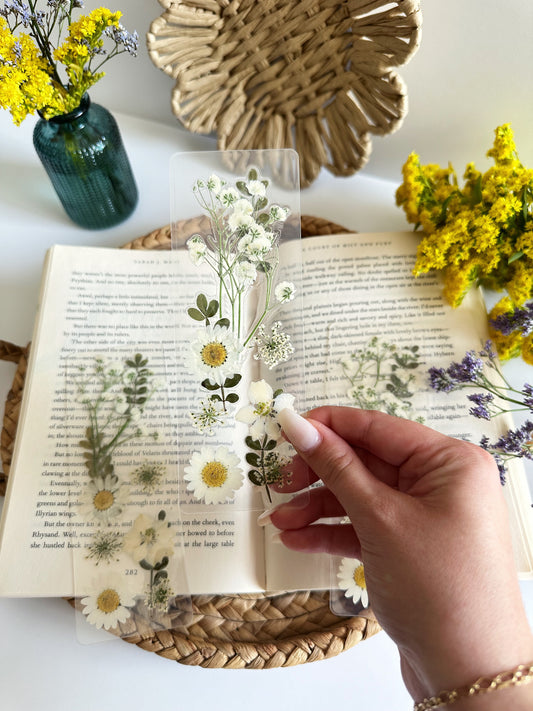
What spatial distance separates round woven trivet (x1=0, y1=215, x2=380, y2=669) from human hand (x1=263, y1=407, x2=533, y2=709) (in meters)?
0.09

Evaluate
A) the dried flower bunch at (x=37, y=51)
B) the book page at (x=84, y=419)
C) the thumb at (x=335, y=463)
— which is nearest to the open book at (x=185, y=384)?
the book page at (x=84, y=419)

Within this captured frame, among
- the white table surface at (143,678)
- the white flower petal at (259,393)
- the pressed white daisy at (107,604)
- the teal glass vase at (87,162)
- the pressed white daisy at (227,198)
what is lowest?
the white table surface at (143,678)

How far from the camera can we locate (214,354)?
0.65 m

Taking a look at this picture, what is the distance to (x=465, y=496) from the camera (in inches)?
18.9

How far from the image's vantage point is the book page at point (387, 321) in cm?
70

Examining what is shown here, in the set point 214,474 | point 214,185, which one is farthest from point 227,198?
point 214,474

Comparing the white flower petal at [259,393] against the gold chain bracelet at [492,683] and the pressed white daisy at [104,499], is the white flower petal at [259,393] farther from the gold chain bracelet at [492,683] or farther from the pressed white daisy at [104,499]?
the gold chain bracelet at [492,683]

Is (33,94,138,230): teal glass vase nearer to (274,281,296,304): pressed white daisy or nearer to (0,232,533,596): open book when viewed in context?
(0,232,533,596): open book

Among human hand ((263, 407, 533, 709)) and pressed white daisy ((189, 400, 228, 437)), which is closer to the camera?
human hand ((263, 407, 533, 709))

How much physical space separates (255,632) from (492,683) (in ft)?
0.96

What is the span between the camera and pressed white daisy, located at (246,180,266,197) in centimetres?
70

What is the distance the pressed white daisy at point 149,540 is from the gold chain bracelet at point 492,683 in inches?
13.3

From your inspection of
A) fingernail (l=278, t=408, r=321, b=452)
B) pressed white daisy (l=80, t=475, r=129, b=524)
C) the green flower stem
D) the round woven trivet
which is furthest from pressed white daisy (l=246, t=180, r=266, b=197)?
the round woven trivet

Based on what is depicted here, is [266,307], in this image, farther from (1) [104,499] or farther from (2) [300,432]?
(1) [104,499]
